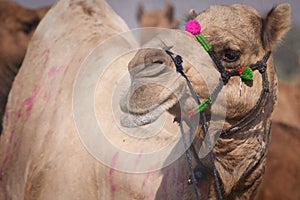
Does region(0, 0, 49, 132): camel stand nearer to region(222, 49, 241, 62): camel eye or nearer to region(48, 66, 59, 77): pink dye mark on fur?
region(48, 66, 59, 77): pink dye mark on fur

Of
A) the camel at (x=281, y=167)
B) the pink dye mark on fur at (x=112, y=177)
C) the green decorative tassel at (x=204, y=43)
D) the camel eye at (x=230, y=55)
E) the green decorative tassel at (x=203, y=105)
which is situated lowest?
the camel at (x=281, y=167)

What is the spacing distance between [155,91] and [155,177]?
23.4 inches

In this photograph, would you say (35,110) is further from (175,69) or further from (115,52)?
(175,69)

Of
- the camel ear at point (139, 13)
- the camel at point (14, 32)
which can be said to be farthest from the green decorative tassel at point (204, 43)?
the camel ear at point (139, 13)

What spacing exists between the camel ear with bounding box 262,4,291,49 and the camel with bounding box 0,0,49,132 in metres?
2.43

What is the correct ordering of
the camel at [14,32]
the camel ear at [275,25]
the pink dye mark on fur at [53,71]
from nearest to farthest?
the camel ear at [275,25], the pink dye mark on fur at [53,71], the camel at [14,32]

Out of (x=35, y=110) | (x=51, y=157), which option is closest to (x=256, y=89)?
(x=51, y=157)

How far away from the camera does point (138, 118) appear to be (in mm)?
2656

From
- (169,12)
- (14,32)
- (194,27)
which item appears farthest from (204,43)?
(169,12)

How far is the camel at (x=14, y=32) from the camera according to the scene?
4.78 metres

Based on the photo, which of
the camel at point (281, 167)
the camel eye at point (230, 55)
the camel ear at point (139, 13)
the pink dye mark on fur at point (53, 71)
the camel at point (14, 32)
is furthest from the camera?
the camel ear at point (139, 13)

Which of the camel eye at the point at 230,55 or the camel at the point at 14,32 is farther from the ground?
the camel eye at the point at 230,55

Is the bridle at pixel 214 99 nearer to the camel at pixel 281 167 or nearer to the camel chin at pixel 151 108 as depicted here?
the camel chin at pixel 151 108

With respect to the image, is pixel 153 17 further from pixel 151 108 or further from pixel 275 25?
pixel 151 108
